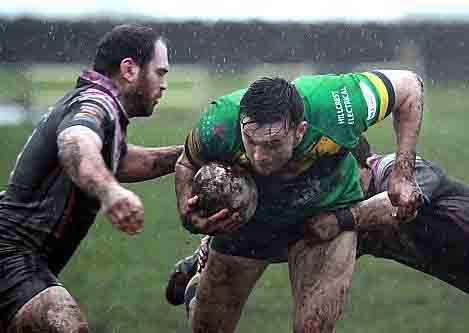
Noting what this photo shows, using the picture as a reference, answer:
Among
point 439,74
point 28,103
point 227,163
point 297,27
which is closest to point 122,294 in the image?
point 227,163

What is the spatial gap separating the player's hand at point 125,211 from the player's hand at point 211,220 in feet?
3.19

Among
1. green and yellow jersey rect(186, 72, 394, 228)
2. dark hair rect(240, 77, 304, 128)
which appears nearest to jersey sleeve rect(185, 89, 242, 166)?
green and yellow jersey rect(186, 72, 394, 228)

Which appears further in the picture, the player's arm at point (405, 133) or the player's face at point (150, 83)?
the player's arm at point (405, 133)

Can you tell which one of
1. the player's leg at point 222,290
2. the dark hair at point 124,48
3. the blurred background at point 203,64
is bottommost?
the blurred background at point 203,64

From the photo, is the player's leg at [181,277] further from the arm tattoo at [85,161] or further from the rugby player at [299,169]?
the arm tattoo at [85,161]

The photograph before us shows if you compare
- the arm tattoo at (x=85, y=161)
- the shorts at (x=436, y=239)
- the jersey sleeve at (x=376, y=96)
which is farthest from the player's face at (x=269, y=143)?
the shorts at (x=436, y=239)

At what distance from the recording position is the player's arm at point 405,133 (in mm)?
4770

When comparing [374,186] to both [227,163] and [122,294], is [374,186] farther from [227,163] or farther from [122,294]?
[122,294]

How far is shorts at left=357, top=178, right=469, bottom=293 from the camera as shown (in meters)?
5.59

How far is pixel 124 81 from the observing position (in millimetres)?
4621

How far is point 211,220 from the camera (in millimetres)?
4672

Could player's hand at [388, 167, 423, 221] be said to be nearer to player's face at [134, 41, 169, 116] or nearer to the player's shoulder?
the player's shoulder

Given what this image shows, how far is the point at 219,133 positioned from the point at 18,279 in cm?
98

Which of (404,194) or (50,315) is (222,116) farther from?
(50,315)
